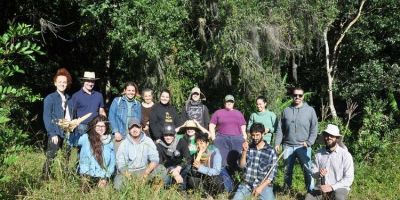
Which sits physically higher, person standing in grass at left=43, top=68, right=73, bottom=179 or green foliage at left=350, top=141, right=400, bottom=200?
person standing in grass at left=43, top=68, right=73, bottom=179

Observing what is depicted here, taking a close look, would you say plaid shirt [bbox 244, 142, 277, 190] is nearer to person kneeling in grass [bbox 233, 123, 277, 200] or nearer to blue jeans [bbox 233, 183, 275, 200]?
person kneeling in grass [bbox 233, 123, 277, 200]

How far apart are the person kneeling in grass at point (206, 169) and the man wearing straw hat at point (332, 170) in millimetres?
1144

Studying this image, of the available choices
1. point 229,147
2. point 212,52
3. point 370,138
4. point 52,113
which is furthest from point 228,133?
point 212,52

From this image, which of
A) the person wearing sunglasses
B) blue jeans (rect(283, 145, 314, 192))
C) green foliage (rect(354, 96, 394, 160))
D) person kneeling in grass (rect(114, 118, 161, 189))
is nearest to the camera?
person kneeling in grass (rect(114, 118, 161, 189))

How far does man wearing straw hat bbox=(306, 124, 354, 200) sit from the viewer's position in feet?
18.6

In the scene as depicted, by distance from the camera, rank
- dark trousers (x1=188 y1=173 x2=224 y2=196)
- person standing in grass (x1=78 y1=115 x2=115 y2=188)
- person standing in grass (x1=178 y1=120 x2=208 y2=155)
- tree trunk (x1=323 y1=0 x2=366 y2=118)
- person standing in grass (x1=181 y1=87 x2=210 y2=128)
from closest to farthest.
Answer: person standing in grass (x1=78 y1=115 x2=115 y2=188)
dark trousers (x1=188 y1=173 x2=224 y2=196)
person standing in grass (x1=178 y1=120 x2=208 y2=155)
person standing in grass (x1=181 y1=87 x2=210 y2=128)
tree trunk (x1=323 y1=0 x2=366 y2=118)

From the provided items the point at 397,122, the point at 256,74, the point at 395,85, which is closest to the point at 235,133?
the point at 256,74

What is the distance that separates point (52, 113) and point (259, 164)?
2561 millimetres

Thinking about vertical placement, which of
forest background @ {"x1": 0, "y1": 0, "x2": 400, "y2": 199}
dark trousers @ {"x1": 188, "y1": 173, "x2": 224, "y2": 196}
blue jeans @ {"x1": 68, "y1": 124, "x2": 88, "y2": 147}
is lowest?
dark trousers @ {"x1": 188, "y1": 173, "x2": 224, "y2": 196}

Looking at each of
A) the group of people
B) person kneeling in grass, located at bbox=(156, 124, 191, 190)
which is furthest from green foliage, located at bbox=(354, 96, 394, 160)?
person kneeling in grass, located at bbox=(156, 124, 191, 190)

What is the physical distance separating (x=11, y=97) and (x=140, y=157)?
1.97m

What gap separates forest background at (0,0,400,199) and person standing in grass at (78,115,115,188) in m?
0.53

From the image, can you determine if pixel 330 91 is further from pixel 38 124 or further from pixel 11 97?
pixel 11 97

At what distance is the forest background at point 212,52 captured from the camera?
8797 mm
